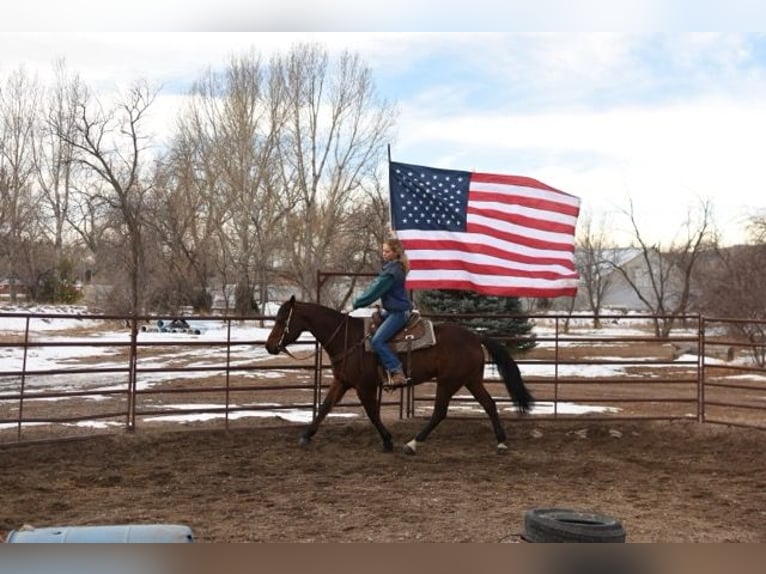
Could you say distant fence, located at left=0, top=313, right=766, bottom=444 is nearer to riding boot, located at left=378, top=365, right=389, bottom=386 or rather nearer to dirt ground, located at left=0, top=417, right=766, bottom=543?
dirt ground, located at left=0, top=417, right=766, bottom=543

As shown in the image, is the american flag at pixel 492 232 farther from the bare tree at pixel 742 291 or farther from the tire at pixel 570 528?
the bare tree at pixel 742 291

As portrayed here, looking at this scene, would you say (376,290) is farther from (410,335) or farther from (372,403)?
(372,403)

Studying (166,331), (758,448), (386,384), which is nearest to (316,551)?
(386,384)

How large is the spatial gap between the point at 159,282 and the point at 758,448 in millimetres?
26569

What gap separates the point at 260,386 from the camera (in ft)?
33.4

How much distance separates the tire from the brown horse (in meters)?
3.25

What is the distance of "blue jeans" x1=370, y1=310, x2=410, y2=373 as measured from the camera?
23.1 ft

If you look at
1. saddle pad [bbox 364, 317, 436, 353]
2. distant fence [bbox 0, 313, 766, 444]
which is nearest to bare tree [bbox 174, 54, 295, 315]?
distant fence [bbox 0, 313, 766, 444]

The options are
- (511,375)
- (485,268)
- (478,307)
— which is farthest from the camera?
(478,307)

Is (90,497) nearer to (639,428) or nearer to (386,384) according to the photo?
(386,384)

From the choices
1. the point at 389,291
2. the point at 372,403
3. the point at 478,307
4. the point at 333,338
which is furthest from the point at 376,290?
the point at 478,307

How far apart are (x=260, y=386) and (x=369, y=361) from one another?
336 centimetres

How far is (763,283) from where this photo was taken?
19.7 meters

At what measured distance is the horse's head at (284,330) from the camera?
718cm
